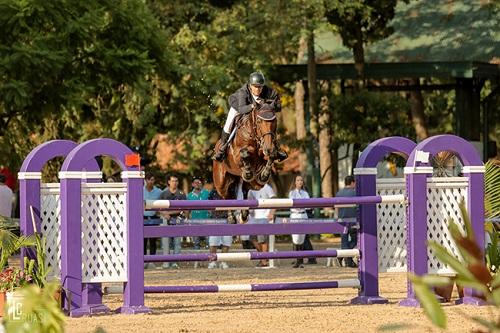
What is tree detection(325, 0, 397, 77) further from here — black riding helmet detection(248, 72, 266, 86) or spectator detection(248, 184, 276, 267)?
black riding helmet detection(248, 72, 266, 86)

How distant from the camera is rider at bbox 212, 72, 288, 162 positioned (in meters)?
14.3

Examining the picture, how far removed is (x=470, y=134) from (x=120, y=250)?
840 inches

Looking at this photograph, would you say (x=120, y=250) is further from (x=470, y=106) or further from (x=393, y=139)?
(x=470, y=106)

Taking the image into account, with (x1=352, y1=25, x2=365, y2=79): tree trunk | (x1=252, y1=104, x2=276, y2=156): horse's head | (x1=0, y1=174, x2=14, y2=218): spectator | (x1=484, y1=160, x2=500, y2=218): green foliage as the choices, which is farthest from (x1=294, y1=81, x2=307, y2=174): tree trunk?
(x1=252, y1=104, x2=276, y2=156): horse's head

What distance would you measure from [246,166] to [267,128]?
33.1 inches

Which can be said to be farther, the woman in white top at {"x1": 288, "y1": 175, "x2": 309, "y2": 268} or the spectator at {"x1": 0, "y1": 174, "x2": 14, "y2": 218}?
the woman in white top at {"x1": 288, "y1": 175, "x2": 309, "y2": 268}

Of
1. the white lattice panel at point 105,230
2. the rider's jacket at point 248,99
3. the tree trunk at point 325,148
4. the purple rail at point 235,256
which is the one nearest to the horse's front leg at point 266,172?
the rider's jacket at point 248,99

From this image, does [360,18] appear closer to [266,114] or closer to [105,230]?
[266,114]

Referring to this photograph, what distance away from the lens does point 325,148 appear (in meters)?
34.5

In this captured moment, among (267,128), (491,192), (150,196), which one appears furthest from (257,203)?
(150,196)

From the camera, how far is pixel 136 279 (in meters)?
12.1

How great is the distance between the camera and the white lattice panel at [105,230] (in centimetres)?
1203

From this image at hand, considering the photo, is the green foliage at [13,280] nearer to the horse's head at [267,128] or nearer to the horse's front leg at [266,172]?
the horse's head at [267,128]

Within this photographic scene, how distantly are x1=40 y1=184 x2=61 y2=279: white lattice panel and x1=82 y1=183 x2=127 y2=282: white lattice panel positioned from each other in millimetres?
406
